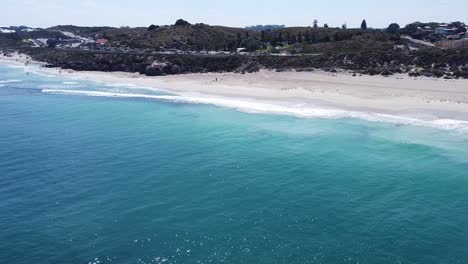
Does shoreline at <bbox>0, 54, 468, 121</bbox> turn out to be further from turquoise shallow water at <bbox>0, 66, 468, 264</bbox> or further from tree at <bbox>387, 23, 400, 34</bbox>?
tree at <bbox>387, 23, 400, 34</bbox>

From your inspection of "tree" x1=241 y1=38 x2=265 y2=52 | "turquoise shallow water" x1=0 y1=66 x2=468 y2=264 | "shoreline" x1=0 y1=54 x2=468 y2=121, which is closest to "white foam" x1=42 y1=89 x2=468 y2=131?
"shoreline" x1=0 y1=54 x2=468 y2=121

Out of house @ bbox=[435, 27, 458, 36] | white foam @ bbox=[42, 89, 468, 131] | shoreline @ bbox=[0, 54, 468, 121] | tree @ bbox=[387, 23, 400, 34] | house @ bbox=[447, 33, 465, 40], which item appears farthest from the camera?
tree @ bbox=[387, 23, 400, 34]

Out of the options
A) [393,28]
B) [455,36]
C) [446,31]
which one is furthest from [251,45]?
[393,28]

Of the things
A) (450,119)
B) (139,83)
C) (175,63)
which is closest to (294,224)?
(450,119)

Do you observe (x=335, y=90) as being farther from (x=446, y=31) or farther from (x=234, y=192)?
(x=446, y=31)

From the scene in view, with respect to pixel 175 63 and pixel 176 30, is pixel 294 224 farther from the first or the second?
pixel 176 30

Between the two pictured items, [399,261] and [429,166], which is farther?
[429,166]
